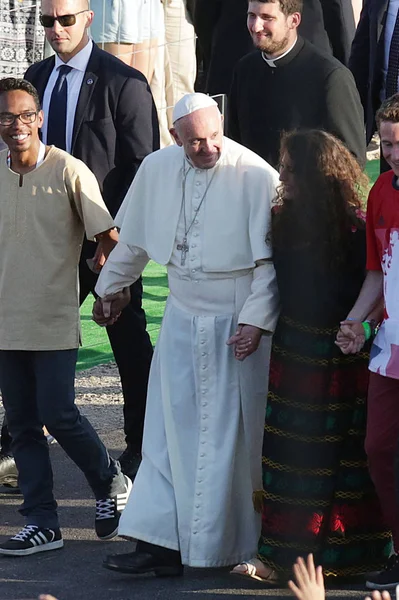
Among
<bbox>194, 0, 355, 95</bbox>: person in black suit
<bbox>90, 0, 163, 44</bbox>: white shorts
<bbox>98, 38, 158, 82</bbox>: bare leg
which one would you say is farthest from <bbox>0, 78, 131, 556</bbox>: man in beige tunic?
<bbox>98, 38, 158, 82</bbox>: bare leg

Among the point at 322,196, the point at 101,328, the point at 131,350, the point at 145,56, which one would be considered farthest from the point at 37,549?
the point at 145,56

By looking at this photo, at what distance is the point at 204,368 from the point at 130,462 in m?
1.37

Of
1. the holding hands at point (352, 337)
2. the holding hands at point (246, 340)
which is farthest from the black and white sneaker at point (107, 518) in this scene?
the holding hands at point (352, 337)

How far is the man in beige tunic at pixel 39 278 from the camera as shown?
18.0ft

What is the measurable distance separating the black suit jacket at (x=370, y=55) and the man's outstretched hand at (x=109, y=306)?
2.16 m

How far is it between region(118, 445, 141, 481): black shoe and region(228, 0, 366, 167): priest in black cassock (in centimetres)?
149

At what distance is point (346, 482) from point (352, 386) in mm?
344

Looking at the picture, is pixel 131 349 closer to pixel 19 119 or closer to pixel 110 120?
pixel 110 120

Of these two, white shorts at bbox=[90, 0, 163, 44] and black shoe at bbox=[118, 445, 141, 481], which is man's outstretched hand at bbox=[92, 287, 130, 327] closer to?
black shoe at bbox=[118, 445, 141, 481]

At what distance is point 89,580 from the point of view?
5.30 meters

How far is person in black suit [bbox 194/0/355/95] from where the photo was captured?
7086 millimetres

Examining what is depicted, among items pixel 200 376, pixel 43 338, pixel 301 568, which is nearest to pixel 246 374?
pixel 200 376

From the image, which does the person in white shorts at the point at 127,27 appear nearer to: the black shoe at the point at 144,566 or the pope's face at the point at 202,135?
the pope's face at the point at 202,135

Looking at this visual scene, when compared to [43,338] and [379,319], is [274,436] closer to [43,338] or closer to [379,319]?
[379,319]
